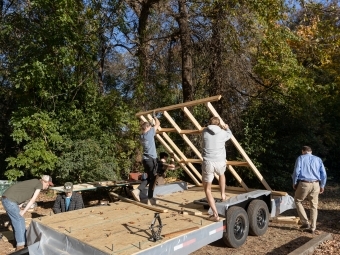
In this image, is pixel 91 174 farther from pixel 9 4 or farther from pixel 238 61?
pixel 9 4

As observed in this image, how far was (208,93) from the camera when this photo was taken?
12242 millimetres

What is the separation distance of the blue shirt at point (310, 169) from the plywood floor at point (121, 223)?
2105 mm

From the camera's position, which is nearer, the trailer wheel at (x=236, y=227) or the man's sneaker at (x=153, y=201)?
the trailer wheel at (x=236, y=227)

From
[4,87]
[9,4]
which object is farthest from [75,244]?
[9,4]

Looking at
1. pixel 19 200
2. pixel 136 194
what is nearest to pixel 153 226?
pixel 136 194

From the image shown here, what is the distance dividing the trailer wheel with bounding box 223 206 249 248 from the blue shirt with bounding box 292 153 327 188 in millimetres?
1619

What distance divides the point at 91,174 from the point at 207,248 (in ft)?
17.2

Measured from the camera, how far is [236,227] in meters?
5.98

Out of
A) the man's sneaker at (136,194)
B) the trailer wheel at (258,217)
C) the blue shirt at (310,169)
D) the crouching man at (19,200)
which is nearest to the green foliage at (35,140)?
the man's sneaker at (136,194)

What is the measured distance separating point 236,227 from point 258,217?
85 cm

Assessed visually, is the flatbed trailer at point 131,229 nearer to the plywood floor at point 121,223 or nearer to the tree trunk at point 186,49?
the plywood floor at point 121,223

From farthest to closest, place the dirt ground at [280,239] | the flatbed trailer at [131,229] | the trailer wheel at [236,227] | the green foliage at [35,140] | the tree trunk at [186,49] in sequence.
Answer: the tree trunk at [186,49] → the green foliage at [35,140] → the dirt ground at [280,239] → the trailer wheel at [236,227] → the flatbed trailer at [131,229]

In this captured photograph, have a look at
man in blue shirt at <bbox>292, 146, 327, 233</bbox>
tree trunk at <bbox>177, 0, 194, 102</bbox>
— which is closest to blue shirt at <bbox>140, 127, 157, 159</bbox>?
man in blue shirt at <bbox>292, 146, 327, 233</bbox>

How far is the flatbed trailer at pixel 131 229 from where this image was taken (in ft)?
14.2
